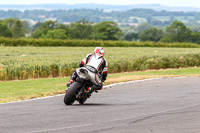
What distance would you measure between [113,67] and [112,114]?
21247 mm

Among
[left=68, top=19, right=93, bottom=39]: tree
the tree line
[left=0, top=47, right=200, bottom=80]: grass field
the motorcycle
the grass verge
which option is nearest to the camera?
the motorcycle

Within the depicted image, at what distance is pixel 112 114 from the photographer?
1045 centimetres

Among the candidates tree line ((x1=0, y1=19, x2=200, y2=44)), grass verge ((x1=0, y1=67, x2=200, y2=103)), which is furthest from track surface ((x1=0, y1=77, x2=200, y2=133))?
tree line ((x1=0, y1=19, x2=200, y2=44))

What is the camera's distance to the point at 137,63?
33562mm

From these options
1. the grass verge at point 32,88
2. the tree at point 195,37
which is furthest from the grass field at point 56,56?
the tree at point 195,37

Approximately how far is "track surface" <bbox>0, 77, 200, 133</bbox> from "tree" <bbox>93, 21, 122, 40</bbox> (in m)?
139

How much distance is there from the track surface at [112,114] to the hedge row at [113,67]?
11.3 m

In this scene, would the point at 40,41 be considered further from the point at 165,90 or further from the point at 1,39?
the point at 165,90

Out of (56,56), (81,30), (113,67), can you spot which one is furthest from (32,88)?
(81,30)

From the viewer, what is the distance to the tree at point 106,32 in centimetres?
15488

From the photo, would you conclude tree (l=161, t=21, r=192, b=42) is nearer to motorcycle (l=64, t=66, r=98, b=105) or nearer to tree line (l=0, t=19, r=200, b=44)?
tree line (l=0, t=19, r=200, b=44)

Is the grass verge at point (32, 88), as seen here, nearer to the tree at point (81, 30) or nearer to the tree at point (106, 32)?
the tree at point (106, 32)

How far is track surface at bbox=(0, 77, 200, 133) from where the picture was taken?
8.49 m

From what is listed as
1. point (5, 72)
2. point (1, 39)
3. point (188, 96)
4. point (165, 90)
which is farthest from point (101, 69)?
point (1, 39)
